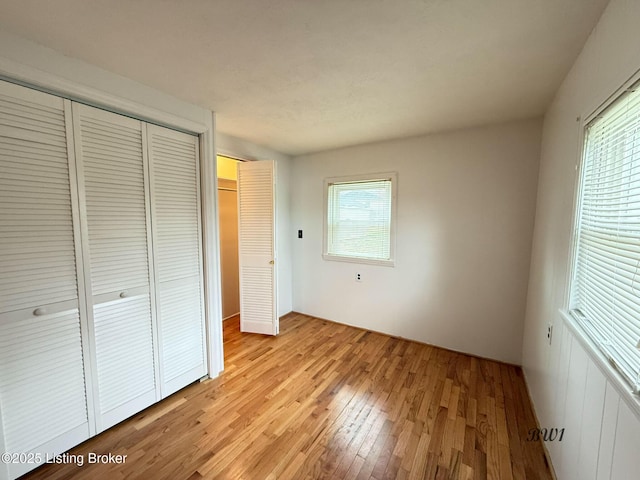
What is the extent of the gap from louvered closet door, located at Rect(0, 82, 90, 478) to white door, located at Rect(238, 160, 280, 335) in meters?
1.70

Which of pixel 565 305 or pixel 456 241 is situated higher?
pixel 456 241

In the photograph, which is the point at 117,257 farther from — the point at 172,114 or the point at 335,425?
the point at 335,425

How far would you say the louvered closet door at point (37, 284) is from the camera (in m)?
1.31

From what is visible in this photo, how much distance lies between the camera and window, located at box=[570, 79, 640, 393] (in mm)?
909

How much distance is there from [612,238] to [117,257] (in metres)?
2.67

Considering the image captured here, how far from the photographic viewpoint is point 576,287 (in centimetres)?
138

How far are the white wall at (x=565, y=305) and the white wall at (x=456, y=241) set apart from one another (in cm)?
18

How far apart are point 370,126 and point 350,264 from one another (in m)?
1.70

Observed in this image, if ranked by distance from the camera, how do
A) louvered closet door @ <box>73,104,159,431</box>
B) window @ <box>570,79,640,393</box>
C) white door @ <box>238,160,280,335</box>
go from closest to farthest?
window @ <box>570,79,640,393</box>, louvered closet door @ <box>73,104,159,431</box>, white door @ <box>238,160,280,335</box>

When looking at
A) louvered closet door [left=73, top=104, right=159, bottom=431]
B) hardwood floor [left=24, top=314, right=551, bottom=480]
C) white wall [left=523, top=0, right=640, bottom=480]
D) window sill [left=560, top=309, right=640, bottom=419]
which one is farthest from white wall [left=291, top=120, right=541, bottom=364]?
louvered closet door [left=73, top=104, right=159, bottom=431]

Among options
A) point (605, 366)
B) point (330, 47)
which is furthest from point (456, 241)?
point (330, 47)

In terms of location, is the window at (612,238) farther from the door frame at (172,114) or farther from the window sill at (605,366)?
the door frame at (172,114)

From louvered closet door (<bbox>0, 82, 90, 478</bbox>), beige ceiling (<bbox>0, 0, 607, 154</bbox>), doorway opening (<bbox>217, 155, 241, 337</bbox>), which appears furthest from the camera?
doorway opening (<bbox>217, 155, 241, 337</bbox>)

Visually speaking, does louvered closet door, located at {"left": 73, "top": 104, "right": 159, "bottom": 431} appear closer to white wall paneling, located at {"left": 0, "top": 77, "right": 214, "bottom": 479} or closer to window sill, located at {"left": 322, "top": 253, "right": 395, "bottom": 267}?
white wall paneling, located at {"left": 0, "top": 77, "right": 214, "bottom": 479}
